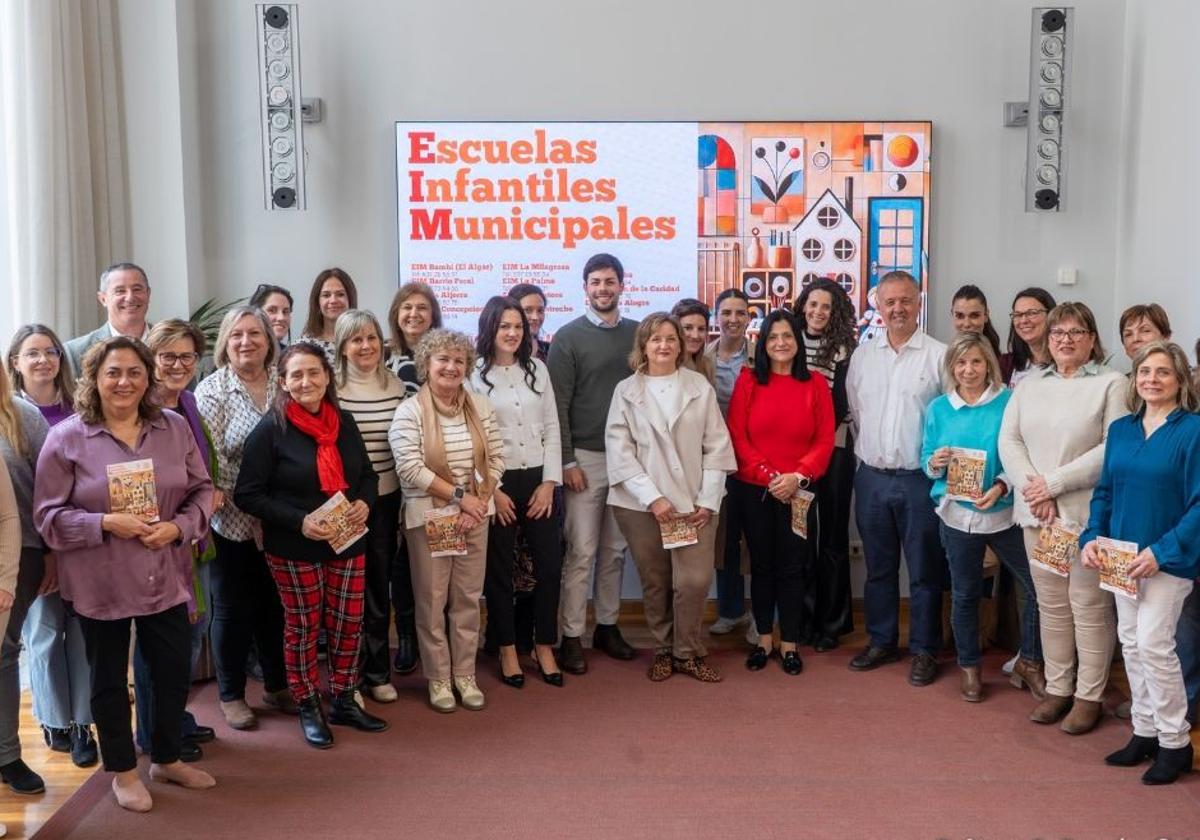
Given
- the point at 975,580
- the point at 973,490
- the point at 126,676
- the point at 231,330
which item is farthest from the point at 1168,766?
the point at 231,330

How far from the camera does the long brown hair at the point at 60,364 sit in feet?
10.7

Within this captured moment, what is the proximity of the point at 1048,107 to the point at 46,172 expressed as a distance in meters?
4.52

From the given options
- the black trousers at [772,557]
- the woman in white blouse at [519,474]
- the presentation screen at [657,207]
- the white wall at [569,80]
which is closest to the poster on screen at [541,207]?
the presentation screen at [657,207]

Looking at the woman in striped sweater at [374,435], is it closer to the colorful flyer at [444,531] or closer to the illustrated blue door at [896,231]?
the colorful flyer at [444,531]

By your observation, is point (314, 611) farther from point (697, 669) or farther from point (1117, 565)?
point (1117, 565)

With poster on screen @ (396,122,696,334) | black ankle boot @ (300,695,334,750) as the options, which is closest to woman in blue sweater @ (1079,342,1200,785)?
poster on screen @ (396,122,696,334)

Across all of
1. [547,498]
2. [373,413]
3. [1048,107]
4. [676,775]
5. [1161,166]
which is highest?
[1048,107]

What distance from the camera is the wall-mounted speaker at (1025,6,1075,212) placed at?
4.93m

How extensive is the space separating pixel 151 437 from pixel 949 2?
14.0ft

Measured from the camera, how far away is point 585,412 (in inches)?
170

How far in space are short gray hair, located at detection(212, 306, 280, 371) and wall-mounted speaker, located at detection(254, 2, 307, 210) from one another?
4.86 ft

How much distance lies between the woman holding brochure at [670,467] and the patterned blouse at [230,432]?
4.51 ft

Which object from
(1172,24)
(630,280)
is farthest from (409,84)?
(1172,24)

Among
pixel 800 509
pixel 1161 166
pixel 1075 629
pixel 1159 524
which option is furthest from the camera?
pixel 1161 166
